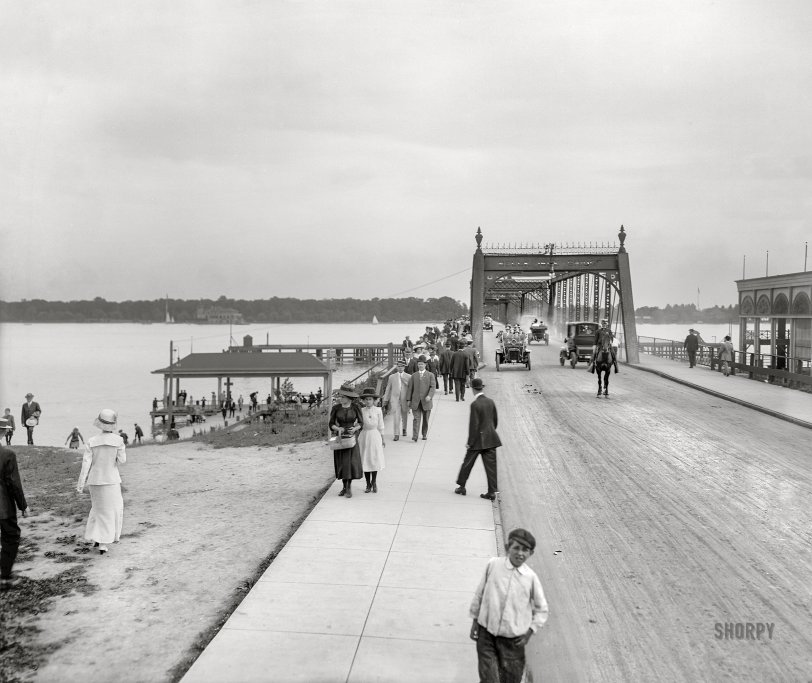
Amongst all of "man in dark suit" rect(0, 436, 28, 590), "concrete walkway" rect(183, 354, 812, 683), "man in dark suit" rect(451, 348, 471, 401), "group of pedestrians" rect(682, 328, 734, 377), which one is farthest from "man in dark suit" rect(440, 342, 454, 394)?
"man in dark suit" rect(0, 436, 28, 590)

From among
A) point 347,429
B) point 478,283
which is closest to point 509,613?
point 347,429

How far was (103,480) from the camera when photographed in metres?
8.38

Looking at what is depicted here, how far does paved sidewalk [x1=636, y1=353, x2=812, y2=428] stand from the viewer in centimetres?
1814

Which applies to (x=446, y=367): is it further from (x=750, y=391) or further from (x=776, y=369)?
(x=776, y=369)

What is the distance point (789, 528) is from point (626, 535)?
2146 mm

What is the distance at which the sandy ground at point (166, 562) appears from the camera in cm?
568

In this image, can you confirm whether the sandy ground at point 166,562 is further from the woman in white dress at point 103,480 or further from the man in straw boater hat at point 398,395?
the man in straw boater hat at point 398,395

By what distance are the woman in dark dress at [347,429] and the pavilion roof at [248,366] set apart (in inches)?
1047

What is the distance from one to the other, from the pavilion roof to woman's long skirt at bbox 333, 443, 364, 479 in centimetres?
2660

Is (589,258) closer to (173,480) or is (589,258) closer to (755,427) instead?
(755,427)

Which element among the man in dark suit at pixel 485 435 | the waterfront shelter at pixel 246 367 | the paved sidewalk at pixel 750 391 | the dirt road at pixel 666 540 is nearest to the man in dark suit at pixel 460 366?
the dirt road at pixel 666 540

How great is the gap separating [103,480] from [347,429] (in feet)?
10.5

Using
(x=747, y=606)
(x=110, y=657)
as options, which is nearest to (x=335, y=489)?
(x=110, y=657)

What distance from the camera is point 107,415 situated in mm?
8281
